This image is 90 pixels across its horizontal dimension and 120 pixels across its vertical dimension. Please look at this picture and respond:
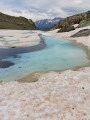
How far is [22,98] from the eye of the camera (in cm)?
963

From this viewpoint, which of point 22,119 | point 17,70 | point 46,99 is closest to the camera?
point 22,119

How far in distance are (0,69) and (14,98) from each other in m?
9.17

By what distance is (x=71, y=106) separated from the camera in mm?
8523

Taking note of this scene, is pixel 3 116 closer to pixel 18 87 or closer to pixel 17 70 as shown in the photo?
pixel 18 87

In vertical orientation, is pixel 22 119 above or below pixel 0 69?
below

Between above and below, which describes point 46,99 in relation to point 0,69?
below

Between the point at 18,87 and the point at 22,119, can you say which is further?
the point at 18,87

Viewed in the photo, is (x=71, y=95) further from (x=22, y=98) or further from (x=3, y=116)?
(x=3, y=116)

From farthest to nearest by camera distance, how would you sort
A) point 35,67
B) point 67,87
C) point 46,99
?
point 35,67 → point 67,87 → point 46,99

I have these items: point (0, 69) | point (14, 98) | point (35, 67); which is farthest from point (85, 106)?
point (0, 69)

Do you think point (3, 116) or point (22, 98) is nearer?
point (3, 116)

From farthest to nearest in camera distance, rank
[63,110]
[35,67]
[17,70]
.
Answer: [35,67] < [17,70] < [63,110]

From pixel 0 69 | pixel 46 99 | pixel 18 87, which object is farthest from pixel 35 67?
pixel 46 99

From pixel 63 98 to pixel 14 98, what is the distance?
14.1 feet
